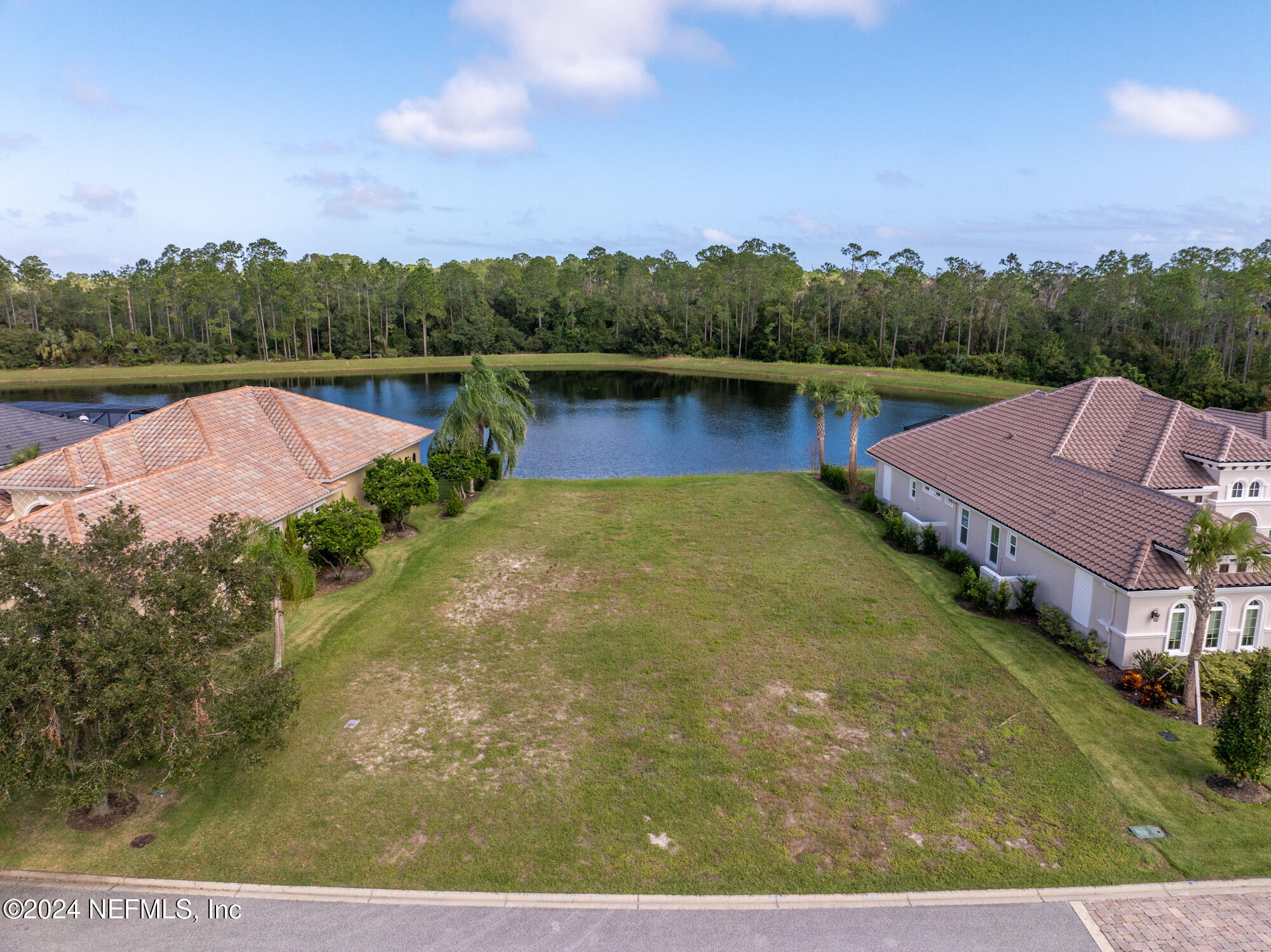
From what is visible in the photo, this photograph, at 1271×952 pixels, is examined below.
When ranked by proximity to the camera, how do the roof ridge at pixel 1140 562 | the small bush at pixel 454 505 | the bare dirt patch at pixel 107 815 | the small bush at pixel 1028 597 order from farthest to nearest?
the small bush at pixel 454 505
the small bush at pixel 1028 597
the roof ridge at pixel 1140 562
the bare dirt patch at pixel 107 815

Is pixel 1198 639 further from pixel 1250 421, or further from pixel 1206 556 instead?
pixel 1250 421

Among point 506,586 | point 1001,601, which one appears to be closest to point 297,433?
point 506,586

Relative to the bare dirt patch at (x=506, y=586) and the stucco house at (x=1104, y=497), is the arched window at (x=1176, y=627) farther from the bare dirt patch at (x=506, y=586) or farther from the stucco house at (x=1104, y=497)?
the bare dirt patch at (x=506, y=586)

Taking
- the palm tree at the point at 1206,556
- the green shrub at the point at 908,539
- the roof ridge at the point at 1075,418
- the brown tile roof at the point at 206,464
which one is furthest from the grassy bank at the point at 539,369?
the brown tile roof at the point at 206,464

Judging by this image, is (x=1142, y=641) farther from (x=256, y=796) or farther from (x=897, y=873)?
(x=256, y=796)

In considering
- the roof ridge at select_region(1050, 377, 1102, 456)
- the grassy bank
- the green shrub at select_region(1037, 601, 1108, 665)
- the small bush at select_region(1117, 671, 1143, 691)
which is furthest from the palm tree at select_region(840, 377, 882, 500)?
the grassy bank

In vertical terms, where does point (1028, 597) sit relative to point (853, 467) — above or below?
below
